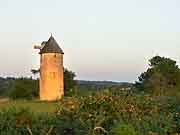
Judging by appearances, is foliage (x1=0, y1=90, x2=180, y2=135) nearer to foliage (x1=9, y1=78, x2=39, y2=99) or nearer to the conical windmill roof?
the conical windmill roof

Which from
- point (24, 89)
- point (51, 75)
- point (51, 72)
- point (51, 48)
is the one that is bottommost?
point (24, 89)

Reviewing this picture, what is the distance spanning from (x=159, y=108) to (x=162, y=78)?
53997 millimetres

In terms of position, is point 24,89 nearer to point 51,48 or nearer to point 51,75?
point 51,75

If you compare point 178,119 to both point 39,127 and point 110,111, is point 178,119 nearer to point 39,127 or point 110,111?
point 110,111

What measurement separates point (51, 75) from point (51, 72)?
1.78 feet

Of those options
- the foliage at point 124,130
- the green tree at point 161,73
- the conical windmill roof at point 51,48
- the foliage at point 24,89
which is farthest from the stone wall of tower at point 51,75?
the foliage at point 124,130

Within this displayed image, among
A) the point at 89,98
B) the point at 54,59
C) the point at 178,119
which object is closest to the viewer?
the point at 178,119

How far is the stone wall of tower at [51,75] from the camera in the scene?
248 feet

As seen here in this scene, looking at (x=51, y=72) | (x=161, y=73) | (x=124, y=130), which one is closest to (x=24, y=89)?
(x=51, y=72)

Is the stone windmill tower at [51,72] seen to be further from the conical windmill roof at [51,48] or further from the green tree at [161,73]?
the green tree at [161,73]

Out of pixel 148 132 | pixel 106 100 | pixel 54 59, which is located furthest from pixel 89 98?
pixel 54 59

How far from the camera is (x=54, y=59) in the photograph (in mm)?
76750

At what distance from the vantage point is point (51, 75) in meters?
75.9

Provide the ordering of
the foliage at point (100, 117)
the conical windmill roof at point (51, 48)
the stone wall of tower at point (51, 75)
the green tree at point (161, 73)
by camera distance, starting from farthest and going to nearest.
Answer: the conical windmill roof at point (51, 48) < the stone wall of tower at point (51, 75) < the green tree at point (161, 73) < the foliage at point (100, 117)
